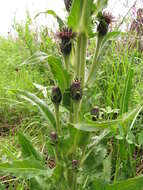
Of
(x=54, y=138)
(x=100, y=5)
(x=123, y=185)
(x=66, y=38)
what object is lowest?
(x=123, y=185)

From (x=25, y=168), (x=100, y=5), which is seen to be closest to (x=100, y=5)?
(x=100, y=5)

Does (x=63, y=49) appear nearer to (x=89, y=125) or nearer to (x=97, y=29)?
(x=97, y=29)

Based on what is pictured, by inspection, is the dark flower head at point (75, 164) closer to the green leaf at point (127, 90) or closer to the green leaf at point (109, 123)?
the green leaf at point (109, 123)

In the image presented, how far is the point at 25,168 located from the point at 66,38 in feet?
1.48

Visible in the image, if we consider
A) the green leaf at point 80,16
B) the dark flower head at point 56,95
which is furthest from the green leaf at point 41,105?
the green leaf at point 80,16

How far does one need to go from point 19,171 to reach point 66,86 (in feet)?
1.05

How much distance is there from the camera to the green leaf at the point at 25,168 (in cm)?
85

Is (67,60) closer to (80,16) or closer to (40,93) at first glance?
(80,16)

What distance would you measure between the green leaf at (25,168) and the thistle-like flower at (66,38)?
1.30 ft

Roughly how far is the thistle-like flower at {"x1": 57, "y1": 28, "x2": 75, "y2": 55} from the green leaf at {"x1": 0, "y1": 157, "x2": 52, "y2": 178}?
396 millimetres

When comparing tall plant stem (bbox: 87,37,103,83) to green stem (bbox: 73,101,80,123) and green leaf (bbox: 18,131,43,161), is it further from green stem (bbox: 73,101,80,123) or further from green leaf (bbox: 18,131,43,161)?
green leaf (bbox: 18,131,43,161)

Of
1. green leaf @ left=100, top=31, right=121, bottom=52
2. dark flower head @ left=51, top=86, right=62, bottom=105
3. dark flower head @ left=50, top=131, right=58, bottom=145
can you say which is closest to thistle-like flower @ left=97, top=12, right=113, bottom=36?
green leaf @ left=100, top=31, right=121, bottom=52

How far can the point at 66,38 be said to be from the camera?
35.1 inches

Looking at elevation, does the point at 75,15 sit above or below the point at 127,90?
above
